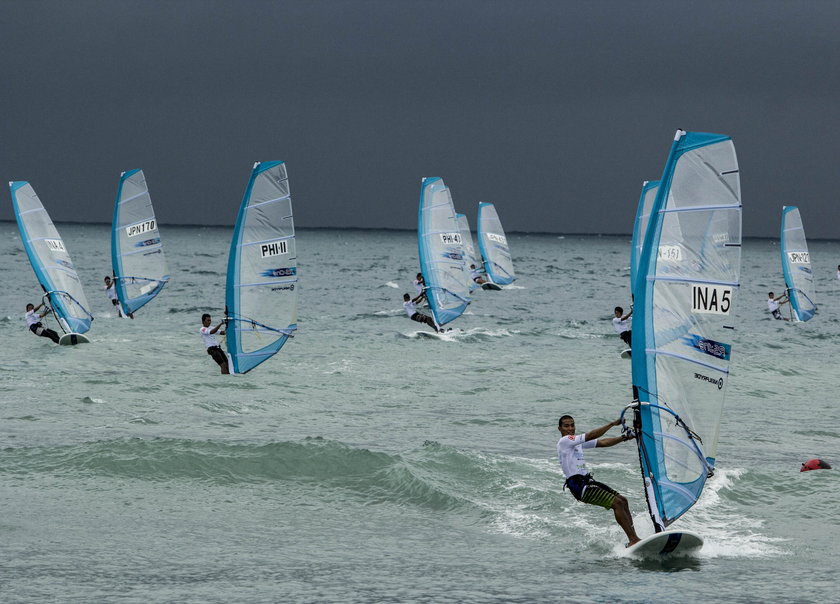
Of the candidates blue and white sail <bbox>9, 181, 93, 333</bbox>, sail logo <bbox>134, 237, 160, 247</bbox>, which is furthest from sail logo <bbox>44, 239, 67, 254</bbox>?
sail logo <bbox>134, 237, 160, 247</bbox>

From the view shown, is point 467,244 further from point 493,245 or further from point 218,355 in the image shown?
point 218,355

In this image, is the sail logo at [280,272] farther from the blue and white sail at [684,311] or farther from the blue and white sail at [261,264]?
the blue and white sail at [684,311]

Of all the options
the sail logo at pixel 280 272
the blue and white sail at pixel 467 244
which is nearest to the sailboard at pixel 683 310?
the sail logo at pixel 280 272

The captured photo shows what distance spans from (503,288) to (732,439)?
4036 centimetres

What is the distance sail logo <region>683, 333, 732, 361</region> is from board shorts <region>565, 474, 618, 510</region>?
1.74 m

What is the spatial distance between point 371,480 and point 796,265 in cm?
2725

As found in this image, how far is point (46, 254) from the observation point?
27781 mm

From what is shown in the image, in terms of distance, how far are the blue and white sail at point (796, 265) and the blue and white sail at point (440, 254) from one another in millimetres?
11959

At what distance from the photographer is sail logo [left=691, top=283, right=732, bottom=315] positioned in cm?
1138

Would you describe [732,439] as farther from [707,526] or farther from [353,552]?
[353,552]

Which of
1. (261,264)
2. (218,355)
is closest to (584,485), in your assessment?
(261,264)

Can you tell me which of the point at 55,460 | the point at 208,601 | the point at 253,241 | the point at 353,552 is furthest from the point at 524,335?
the point at 208,601

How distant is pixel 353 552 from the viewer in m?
11.9

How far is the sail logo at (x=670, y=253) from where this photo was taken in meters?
11.3
